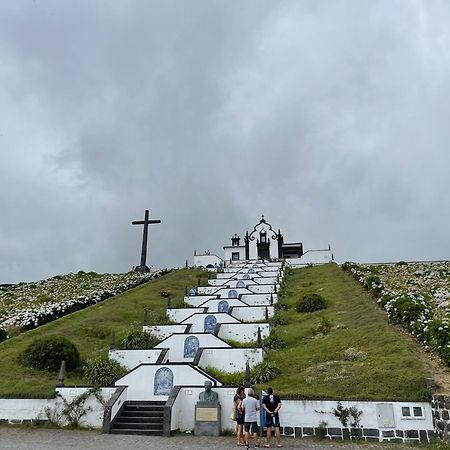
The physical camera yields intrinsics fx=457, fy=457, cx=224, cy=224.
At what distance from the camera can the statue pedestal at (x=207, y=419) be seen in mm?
12969

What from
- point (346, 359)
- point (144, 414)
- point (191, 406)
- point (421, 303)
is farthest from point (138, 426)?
point (421, 303)

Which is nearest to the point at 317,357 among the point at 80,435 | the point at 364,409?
the point at 364,409

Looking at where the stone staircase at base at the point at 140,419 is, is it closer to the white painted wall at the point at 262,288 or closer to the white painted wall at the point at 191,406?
the white painted wall at the point at 191,406

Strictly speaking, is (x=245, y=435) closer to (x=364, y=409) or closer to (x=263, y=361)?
(x=364, y=409)

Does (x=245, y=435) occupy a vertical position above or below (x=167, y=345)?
below

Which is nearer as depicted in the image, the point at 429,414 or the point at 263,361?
the point at 429,414

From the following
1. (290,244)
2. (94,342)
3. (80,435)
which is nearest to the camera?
(80,435)

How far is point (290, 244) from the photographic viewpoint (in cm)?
6375

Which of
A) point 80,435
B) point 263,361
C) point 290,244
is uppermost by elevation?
point 290,244

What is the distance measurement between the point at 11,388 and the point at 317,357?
427 inches

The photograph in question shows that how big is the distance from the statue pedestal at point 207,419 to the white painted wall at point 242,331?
8.54 meters

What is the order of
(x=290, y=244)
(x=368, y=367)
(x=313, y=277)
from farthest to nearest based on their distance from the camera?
1. (x=290, y=244)
2. (x=313, y=277)
3. (x=368, y=367)

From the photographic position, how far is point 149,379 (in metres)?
15.4

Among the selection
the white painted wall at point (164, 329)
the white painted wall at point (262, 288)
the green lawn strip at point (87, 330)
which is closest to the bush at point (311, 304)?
the white painted wall at point (262, 288)
